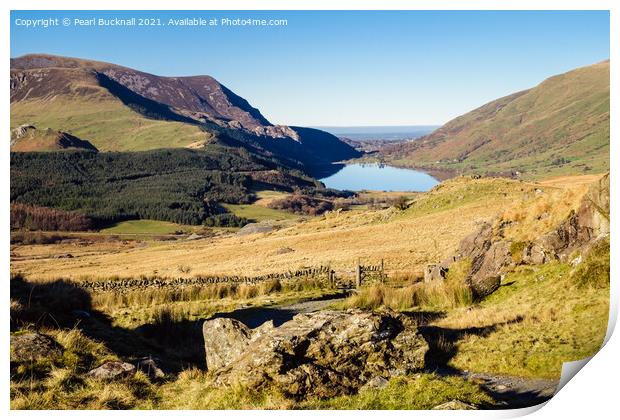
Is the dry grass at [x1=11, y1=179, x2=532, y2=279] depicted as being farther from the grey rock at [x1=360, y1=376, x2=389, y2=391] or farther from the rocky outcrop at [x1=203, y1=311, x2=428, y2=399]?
the grey rock at [x1=360, y1=376, x2=389, y2=391]

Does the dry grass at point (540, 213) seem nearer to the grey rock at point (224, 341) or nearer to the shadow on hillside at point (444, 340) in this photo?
the shadow on hillside at point (444, 340)

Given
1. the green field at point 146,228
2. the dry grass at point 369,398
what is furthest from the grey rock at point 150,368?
the green field at point 146,228

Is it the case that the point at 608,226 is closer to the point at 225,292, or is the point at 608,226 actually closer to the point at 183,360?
the point at 183,360

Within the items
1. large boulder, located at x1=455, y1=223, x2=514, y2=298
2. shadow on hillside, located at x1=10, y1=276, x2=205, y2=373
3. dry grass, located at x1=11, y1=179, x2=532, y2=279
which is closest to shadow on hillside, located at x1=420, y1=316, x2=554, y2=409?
large boulder, located at x1=455, y1=223, x2=514, y2=298

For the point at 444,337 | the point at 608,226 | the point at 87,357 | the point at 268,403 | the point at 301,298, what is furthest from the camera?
the point at 301,298

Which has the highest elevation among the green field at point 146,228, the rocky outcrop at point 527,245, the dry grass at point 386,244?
the rocky outcrop at point 527,245
